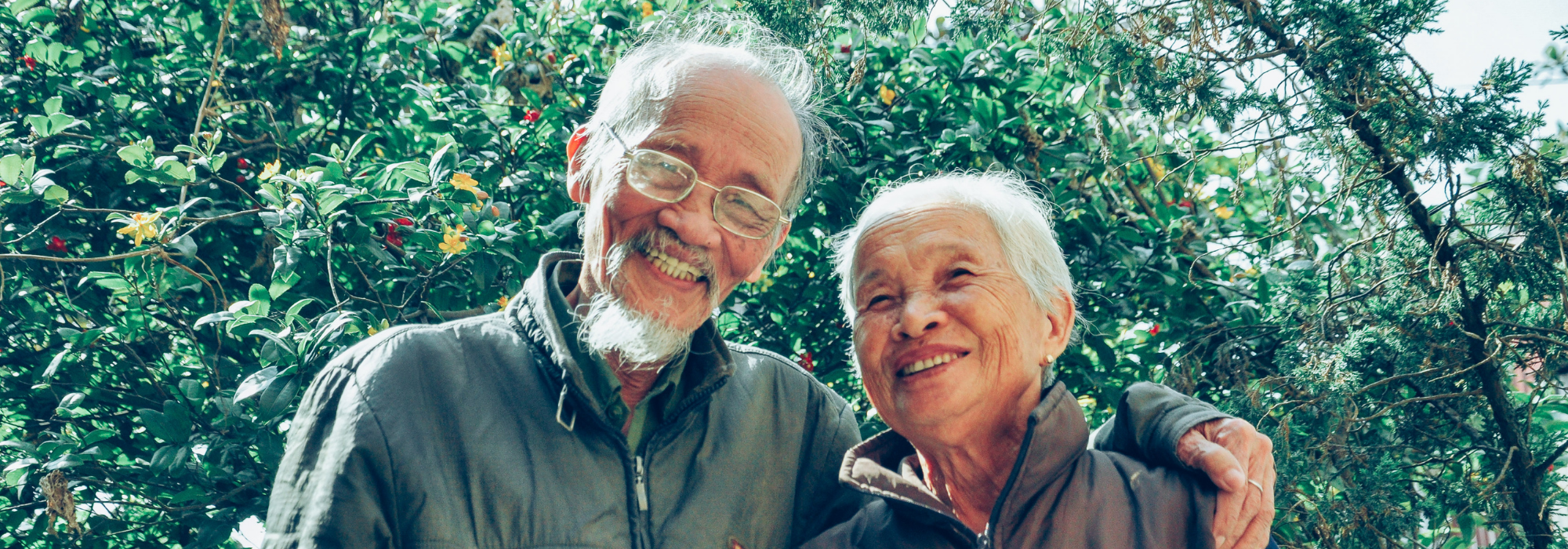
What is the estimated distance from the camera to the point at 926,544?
1.67 m

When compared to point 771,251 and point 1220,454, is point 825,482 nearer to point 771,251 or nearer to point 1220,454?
point 771,251

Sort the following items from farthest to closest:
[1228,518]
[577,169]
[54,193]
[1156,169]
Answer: [1156,169] < [54,193] < [577,169] < [1228,518]

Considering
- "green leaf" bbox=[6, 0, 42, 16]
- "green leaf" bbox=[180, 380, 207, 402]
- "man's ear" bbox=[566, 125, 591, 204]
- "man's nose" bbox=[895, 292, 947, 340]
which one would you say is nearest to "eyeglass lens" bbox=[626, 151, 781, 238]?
"man's ear" bbox=[566, 125, 591, 204]

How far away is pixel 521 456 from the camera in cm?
159

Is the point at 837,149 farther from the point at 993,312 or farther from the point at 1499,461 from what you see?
the point at 1499,461

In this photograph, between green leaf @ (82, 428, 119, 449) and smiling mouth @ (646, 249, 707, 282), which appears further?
green leaf @ (82, 428, 119, 449)

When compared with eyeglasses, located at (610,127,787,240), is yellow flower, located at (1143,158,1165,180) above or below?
above

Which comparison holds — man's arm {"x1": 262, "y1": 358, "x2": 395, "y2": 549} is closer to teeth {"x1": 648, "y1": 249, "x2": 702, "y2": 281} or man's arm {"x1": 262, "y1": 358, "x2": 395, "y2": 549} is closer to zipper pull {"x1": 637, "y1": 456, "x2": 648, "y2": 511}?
zipper pull {"x1": 637, "y1": 456, "x2": 648, "y2": 511}

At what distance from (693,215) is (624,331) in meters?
0.25

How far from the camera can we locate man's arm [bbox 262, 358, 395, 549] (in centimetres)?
140

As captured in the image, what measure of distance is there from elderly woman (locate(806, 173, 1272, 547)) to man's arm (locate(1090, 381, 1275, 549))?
1.0 inches

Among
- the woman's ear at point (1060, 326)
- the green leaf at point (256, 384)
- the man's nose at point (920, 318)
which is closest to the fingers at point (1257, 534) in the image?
the woman's ear at point (1060, 326)

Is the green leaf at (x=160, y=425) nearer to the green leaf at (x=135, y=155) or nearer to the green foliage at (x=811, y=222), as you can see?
the green foliage at (x=811, y=222)

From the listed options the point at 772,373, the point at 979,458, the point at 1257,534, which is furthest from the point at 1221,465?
the point at 772,373
